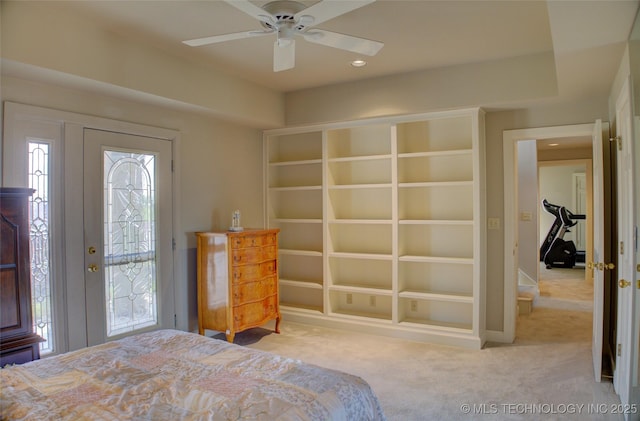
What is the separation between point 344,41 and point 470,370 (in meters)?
2.79

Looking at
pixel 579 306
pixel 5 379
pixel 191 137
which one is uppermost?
pixel 191 137

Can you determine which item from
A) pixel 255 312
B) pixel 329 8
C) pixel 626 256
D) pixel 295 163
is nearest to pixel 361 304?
pixel 255 312

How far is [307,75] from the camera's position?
4258 mm

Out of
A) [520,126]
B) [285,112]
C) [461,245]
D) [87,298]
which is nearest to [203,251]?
[87,298]

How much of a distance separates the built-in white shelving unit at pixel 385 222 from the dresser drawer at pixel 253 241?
637 mm

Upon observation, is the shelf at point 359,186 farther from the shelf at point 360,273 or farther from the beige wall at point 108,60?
the beige wall at point 108,60

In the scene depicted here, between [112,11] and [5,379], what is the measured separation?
2.32 meters

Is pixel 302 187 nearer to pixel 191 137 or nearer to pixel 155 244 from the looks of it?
pixel 191 137

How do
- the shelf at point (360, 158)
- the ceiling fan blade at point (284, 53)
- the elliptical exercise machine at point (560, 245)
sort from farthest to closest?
the elliptical exercise machine at point (560, 245), the shelf at point (360, 158), the ceiling fan blade at point (284, 53)

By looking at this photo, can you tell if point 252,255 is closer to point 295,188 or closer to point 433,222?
point 295,188

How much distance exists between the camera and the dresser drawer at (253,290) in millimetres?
3942

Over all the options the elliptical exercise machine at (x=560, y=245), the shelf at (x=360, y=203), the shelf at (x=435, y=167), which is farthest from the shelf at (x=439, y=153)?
the elliptical exercise machine at (x=560, y=245)

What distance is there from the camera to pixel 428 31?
3.13 m

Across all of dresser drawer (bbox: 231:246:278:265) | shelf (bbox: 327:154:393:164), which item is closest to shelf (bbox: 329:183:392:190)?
shelf (bbox: 327:154:393:164)
